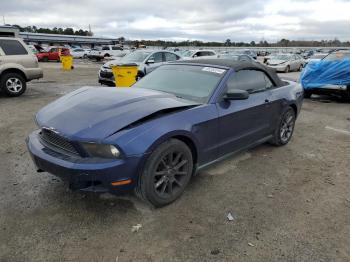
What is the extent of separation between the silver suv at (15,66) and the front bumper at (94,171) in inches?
302

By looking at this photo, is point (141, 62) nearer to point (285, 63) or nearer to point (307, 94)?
point (307, 94)

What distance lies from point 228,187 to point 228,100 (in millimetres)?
1101

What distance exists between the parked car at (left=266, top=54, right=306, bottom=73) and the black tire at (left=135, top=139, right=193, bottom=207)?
68.3 ft

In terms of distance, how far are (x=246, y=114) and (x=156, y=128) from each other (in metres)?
1.63

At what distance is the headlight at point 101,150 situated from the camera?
9.48 feet

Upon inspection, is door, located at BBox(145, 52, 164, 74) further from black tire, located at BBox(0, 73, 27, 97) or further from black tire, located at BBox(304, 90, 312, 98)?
black tire, located at BBox(304, 90, 312, 98)

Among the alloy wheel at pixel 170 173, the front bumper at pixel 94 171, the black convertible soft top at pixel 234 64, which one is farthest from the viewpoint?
the black convertible soft top at pixel 234 64

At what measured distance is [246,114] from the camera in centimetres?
421

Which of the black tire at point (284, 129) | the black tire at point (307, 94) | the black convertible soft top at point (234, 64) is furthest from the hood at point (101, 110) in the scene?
the black tire at point (307, 94)

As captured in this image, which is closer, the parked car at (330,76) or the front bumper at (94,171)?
the front bumper at (94,171)

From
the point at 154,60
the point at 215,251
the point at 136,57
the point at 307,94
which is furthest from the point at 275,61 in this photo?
the point at 215,251

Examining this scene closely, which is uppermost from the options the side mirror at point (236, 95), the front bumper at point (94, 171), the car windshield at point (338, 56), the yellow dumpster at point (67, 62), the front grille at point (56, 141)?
the car windshield at point (338, 56)

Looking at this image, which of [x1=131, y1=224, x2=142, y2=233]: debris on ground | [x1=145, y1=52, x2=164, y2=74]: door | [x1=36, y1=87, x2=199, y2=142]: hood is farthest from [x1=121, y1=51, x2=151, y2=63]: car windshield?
[x1=131, y1=224, x2=142, y2=233]: debris on ground

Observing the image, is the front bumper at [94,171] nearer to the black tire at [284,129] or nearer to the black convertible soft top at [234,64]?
the black convertible soft top at [234,64]
